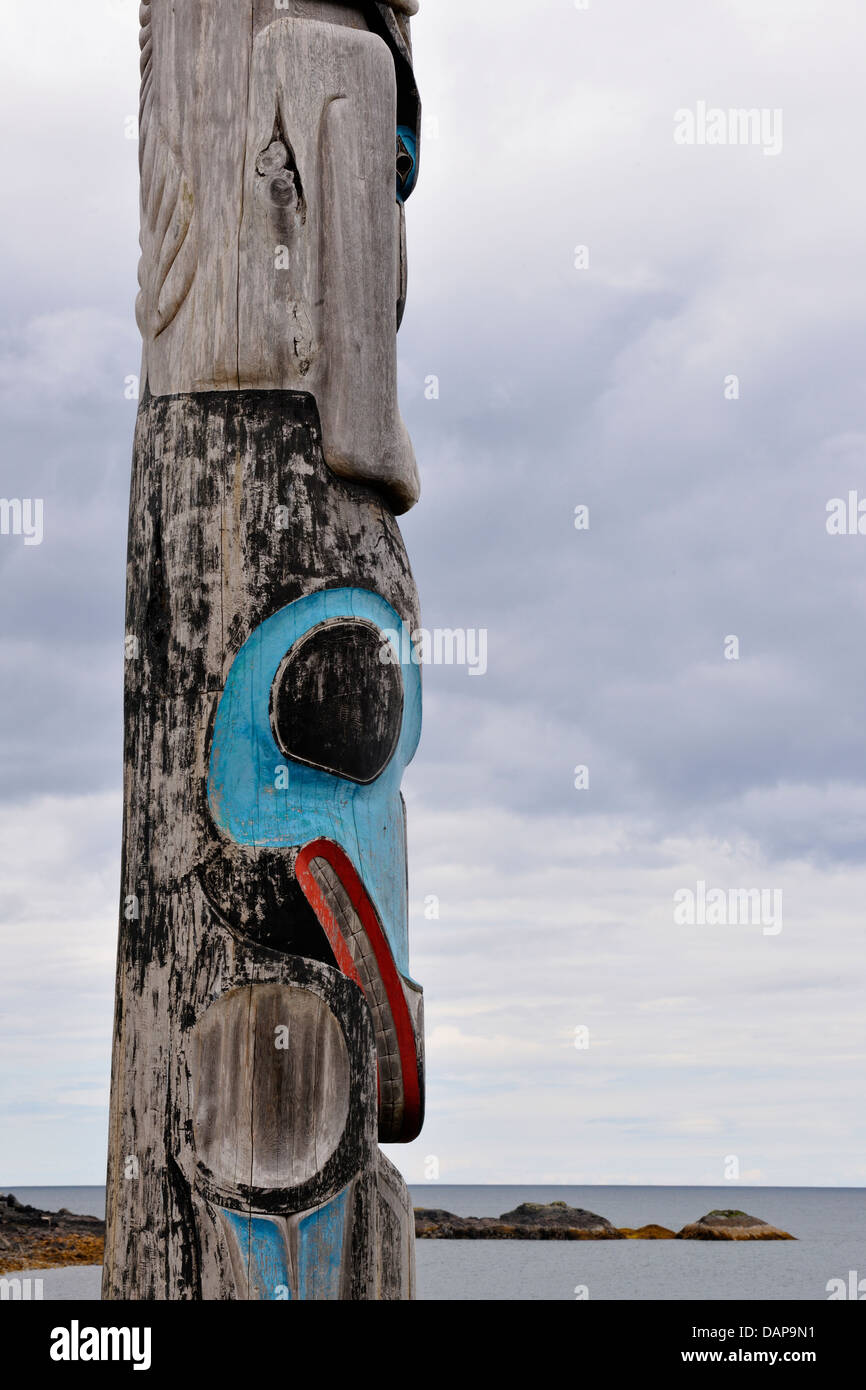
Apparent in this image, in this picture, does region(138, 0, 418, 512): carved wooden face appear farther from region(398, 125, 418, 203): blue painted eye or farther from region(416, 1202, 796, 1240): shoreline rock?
region(416, 1202, 796, 1240): shoreline rock

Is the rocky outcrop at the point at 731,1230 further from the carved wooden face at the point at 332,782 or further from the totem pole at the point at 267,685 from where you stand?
the totem pole at the point at 267,685

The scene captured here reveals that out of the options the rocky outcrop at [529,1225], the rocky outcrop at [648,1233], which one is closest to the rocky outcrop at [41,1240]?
the rocky outcrop at [529,1225]

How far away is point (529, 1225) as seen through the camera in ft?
212

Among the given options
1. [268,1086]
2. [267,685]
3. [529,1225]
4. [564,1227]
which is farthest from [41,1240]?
[564,1227]

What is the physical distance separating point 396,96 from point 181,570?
1.81m

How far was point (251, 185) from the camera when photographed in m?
3.92

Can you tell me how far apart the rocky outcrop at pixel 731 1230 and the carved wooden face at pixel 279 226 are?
67.9 meters

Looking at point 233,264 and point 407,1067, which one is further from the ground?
point 233,264

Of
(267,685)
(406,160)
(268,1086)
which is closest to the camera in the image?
(268,1086)

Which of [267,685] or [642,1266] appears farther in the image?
[642,1266]

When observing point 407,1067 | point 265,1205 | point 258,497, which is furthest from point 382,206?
point 265,1205

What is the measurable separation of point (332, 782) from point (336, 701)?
22cm

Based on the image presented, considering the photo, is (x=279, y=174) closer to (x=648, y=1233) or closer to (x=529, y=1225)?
(x=529, y=1225)

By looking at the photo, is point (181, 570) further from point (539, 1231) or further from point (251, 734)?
point (539, 1231)
